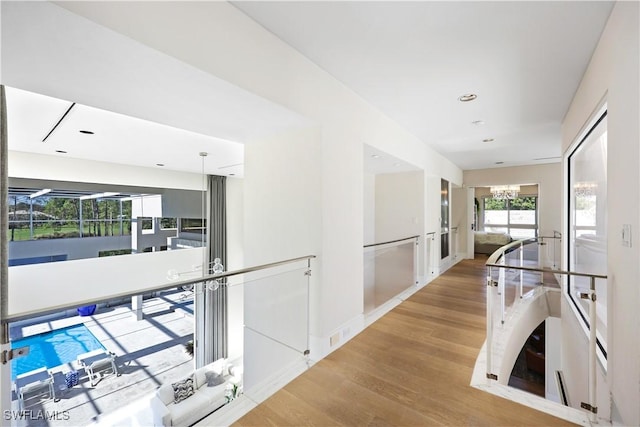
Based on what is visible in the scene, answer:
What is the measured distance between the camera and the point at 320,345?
277 cm

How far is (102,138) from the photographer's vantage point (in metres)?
3.75

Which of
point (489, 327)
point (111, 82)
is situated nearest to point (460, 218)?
point (489, 327)

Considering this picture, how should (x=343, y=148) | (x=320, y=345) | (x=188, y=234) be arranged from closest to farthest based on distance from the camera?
(x=320, y=345)
(x=343, y=148)
(x=188, y=234)

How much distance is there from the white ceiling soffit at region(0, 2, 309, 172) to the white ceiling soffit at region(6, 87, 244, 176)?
32 millimetres

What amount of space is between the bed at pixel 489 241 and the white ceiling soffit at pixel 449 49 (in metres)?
6.45

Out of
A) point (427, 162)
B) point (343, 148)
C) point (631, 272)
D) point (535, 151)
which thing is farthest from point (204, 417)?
point (535, 151)

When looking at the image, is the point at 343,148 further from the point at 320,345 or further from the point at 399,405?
the point at 399,405

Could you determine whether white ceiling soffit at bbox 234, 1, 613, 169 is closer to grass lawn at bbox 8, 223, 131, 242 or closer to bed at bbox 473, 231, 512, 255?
grass lawn at bbox 8, 223, 131, 242

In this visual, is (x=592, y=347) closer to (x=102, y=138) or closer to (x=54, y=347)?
(x=54, y=347)

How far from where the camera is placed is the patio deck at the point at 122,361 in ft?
4.69

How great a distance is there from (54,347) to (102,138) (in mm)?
3307

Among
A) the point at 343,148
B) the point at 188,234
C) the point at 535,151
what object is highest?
the point at 535,151

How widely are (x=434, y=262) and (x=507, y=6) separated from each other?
514 cm

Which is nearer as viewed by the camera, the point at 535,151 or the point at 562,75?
the point at 562,75
